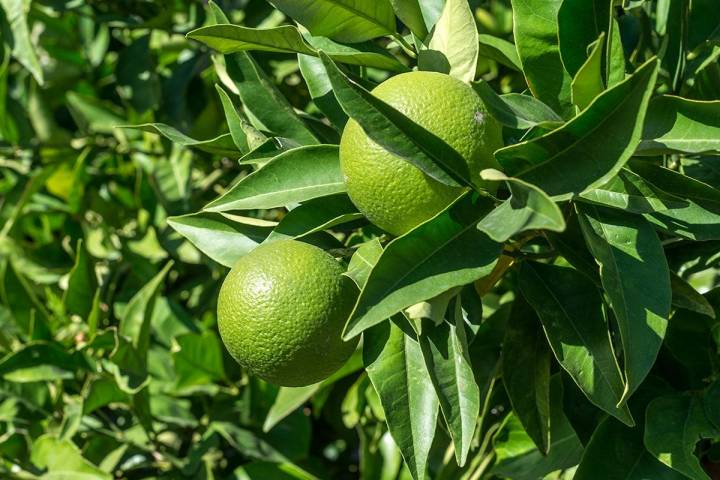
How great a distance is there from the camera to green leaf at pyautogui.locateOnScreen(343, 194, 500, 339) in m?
0.82

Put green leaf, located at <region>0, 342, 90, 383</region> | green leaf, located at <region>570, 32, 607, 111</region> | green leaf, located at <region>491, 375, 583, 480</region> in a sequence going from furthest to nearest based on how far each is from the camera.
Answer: green leaf, located at <region>0, 342, 90, 383</region> → green leaf, located at <region>491, 375, 583, 480</region> → green leaf, located at <region>570, 32, 607, 111</region>

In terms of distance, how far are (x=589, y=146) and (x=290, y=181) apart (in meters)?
0.32

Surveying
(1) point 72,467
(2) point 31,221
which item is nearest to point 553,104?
(1) point 72,467

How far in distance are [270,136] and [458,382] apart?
39 cm

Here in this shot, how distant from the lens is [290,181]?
1.01 meters

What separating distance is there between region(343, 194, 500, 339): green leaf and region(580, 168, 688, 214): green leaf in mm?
114

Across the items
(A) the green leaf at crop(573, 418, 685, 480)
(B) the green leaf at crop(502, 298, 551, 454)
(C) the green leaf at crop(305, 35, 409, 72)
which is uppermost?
(C) the green leaf at crop(305, 35, 409, 72)

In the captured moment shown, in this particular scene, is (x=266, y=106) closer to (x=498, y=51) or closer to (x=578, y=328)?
(x=498, y=51)

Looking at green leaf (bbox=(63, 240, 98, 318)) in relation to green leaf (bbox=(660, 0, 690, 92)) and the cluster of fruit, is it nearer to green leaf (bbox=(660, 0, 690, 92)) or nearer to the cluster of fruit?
the cluster of fruit

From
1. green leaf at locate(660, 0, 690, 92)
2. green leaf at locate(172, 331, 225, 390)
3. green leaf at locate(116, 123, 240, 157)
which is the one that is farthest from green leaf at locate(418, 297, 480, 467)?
green leaf at locate(172, 331, 225, 390)

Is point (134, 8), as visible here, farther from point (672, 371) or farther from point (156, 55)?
point (672, 371)

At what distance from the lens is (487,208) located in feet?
3.00

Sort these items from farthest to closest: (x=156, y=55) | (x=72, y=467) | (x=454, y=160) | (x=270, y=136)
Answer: (x=156, y=55) → (x=72, y=467) → (x=270, y=136) → (x=454, y=160)

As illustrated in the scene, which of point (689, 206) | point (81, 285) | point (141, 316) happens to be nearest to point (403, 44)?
point (689, 206)
